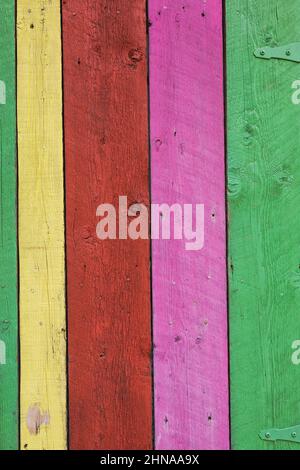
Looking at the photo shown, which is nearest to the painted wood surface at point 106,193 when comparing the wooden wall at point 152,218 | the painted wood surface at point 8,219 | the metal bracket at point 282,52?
the wooden wall at point 152,218

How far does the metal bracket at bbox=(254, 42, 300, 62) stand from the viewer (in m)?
1.35

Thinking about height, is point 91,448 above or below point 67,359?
below

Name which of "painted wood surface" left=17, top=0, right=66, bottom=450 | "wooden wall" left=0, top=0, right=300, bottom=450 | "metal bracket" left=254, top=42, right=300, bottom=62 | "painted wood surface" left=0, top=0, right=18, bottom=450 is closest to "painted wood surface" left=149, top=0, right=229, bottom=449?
"wooden wall" left=0, top=0, right=300, bottom=450

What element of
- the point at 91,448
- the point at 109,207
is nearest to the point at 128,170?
the point at 109,207

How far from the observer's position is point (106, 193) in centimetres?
136

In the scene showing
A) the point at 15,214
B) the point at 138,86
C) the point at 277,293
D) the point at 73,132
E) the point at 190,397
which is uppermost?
the point at 138,86

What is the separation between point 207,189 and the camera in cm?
136

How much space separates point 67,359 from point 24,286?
0.21 meters

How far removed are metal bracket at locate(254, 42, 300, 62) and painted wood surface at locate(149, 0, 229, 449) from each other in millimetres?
105

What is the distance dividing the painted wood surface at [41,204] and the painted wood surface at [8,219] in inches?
Result: 0.7

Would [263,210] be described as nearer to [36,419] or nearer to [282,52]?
[282,52]

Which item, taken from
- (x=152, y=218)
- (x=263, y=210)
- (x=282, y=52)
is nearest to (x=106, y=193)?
(x=152, y=218)

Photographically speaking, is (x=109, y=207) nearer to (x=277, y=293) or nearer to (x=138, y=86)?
(x=138, y=86)

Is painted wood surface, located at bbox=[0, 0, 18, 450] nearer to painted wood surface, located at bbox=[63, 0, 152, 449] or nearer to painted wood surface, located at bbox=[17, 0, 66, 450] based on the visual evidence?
painted wood surface, located at bbox=[17, 0, 66, 450]
